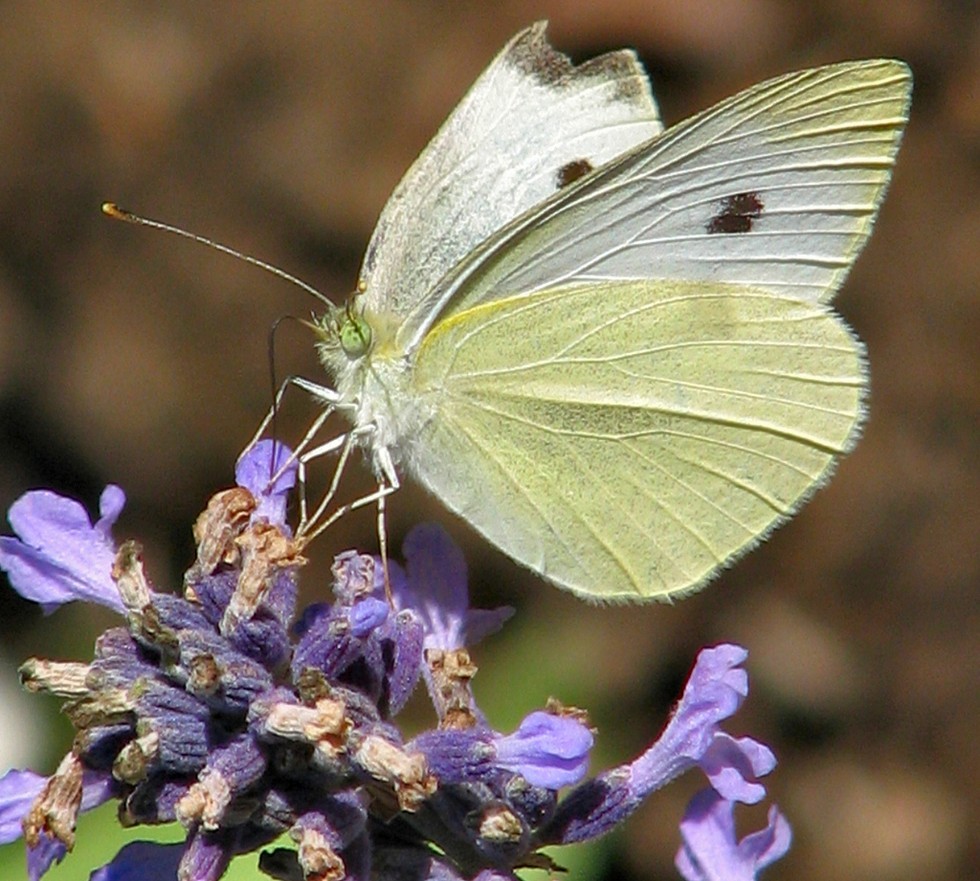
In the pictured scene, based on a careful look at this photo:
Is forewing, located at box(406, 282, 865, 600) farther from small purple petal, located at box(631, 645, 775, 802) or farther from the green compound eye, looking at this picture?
small purple petal, located at box(631, 645, 775, 802)

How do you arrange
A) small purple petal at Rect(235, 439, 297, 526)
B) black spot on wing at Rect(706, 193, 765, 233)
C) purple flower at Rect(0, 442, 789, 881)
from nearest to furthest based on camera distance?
purple flower at Rect(0, 442, 789, 881), small purple petal at Rect(235, 439, 297, 526), black spot on wing at Rect(706, 193, 765, 233)

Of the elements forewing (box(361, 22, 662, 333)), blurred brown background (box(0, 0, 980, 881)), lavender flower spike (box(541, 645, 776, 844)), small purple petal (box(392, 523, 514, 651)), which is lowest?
blurred brown background (box(0, 0, 980, 881))

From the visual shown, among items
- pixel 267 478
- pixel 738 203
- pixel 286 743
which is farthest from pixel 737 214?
pixel 286 743

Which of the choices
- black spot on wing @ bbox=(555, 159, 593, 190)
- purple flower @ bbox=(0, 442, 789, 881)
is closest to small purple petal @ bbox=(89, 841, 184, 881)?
purple flower @ bbox=(0, 442, 789, 881)

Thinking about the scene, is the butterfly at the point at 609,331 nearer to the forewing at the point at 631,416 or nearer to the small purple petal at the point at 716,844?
the forewing at the point at 631,416

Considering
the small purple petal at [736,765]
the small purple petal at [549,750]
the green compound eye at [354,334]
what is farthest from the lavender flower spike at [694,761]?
the green compound eye at [354,334]

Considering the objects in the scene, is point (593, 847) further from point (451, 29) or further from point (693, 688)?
point (451, 29)

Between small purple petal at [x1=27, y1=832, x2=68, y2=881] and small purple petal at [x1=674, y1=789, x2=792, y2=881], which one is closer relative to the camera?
small purple petal at [x1=27, y1=832, x2=68, y2=881]
